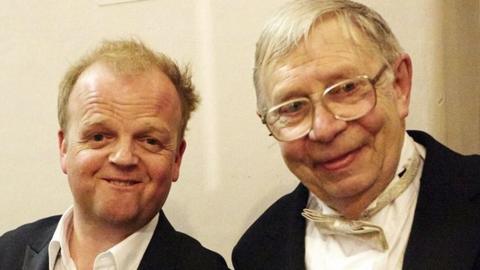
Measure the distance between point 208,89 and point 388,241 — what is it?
842mm

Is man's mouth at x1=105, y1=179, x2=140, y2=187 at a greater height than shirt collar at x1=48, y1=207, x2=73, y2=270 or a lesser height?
greater

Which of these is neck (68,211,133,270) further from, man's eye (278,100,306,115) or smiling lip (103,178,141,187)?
man's eye (278,100,306,115)

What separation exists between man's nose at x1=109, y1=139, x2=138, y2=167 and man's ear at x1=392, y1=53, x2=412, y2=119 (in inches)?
23.2

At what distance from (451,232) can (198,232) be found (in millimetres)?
897

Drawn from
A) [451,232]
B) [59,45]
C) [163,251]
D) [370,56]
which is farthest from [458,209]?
[59,45]

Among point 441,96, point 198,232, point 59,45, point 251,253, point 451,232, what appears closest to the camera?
point 451,232

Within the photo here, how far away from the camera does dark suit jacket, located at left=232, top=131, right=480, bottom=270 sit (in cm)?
125

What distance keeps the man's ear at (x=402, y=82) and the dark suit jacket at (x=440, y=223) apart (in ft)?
0.42

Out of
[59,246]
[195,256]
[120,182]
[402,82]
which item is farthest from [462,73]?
[59,246]

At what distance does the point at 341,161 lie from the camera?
132 cm

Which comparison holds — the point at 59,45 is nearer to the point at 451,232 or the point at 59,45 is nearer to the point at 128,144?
the point at 128,144

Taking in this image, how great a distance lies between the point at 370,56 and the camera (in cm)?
130

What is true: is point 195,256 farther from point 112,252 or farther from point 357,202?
point 357,202

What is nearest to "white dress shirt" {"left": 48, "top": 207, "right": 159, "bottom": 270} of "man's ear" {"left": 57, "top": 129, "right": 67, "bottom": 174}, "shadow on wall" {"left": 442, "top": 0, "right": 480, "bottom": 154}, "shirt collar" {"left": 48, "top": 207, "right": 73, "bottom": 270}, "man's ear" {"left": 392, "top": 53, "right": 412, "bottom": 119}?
"shirt collar" {"left": 48, "top": 207, "right": 73, "bottom": 270}
